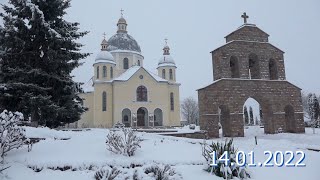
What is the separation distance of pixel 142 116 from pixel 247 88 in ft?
67.9

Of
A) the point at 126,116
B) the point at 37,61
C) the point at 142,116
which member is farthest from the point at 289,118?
the point at 126,116

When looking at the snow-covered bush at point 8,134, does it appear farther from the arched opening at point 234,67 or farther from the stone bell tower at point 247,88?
the arched opening at point 234,67

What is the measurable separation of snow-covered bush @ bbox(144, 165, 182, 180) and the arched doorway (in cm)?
3246

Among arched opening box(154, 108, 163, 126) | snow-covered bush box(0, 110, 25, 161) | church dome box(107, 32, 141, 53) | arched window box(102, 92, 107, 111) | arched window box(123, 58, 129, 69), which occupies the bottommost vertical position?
snow-covered bush box(0, 110, 25, 161)

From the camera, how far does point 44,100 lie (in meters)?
13.1

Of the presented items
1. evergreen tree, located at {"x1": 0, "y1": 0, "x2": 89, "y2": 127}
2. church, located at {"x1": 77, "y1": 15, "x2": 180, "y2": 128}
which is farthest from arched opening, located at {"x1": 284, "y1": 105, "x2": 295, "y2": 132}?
church, located at {"x1": 77, "y1": 15, "x2": 180, "y2": 128}

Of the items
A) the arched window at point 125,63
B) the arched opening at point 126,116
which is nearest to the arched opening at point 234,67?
the arched opening at point 126,116

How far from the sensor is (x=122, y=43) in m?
46.8

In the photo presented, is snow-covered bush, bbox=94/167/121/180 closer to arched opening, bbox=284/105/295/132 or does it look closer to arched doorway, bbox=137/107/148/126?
arched opening, bbox=284/105/295/132

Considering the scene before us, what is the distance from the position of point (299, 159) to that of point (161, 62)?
1439 inches

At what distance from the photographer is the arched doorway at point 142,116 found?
39.9 m

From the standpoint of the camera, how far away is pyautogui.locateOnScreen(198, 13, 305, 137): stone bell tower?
21.3 m

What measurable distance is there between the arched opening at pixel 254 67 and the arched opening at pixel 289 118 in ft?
11.7

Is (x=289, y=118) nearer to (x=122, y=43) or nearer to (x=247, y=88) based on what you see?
(x=247, y=88)
